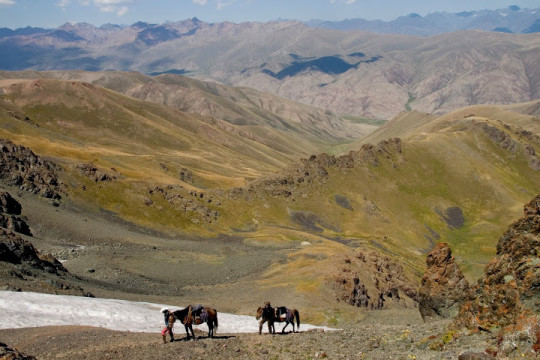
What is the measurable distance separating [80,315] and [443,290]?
32.4 metres

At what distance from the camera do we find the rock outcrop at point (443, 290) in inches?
1635

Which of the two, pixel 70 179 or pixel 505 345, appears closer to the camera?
pixel 505 345

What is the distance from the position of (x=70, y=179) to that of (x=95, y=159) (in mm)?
57158

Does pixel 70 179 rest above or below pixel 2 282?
above

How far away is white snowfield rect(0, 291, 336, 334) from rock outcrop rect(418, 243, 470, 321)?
12210 millimetres

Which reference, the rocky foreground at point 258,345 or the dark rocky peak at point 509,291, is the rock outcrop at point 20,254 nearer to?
the rocky foreground at point 258,345

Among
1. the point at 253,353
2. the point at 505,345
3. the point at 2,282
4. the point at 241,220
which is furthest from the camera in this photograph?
the point at 241,220

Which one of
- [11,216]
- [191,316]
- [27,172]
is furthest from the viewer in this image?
[27,172]

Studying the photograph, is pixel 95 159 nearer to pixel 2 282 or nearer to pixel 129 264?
pixel 129 264

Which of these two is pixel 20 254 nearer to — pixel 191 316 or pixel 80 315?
pixel 80 315

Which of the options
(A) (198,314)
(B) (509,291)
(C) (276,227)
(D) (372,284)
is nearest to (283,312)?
(A) (198,314)

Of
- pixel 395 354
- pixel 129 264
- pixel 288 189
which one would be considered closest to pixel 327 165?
pixel 288 189

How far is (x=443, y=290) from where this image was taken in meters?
42.4

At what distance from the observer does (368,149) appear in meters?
185
